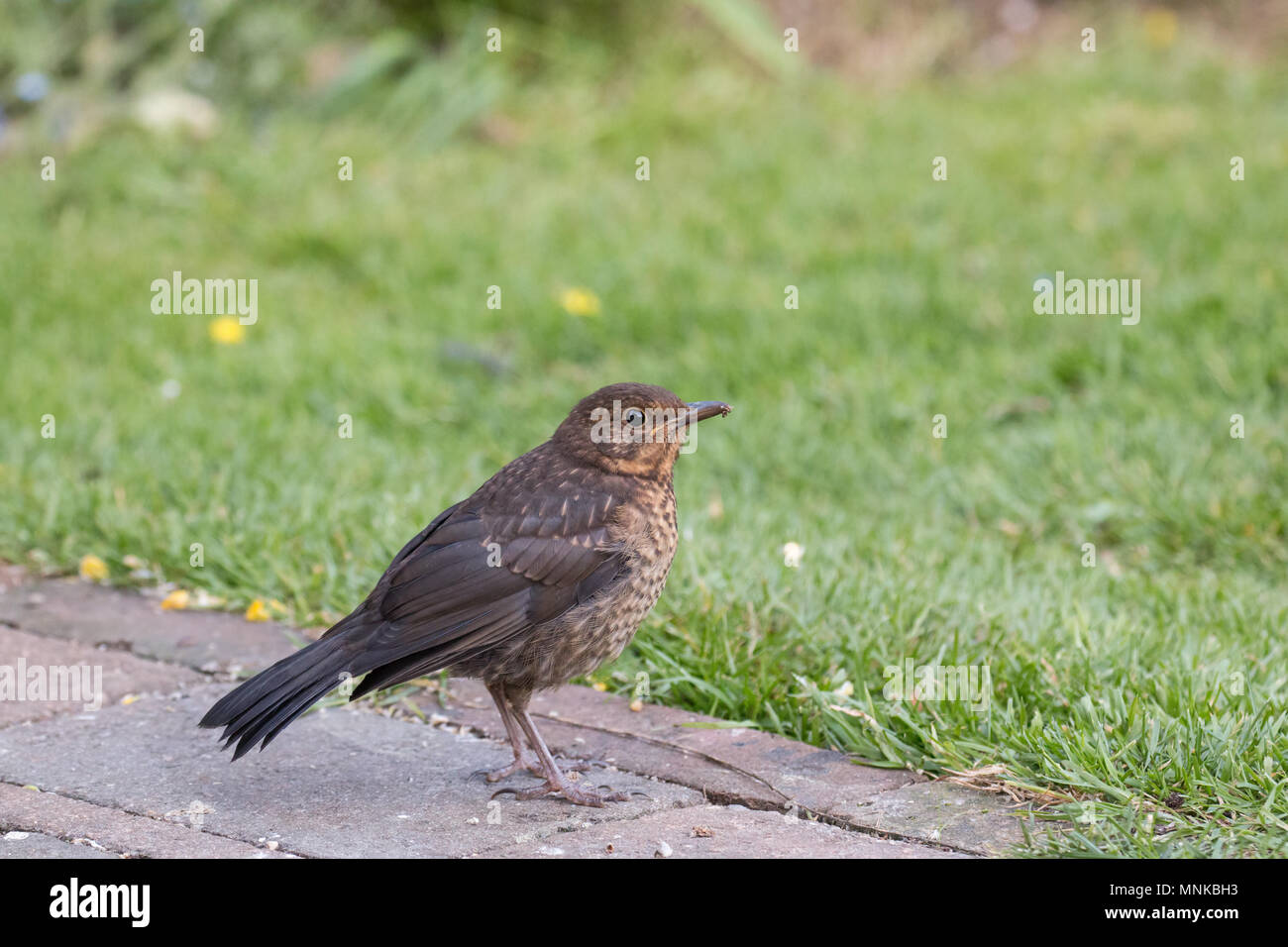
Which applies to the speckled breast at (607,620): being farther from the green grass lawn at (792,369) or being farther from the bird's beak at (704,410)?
the green grass lawn at (792,369)

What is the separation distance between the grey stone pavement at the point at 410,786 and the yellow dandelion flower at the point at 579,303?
10.3 feet

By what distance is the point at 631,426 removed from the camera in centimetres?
386

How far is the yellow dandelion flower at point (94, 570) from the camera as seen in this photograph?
490cm

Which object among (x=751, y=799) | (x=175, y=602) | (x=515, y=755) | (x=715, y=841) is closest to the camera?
(x=715, y=841)

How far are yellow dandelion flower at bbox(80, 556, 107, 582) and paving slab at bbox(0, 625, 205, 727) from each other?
1.50 feet

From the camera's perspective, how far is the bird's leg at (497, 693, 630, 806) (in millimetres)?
3484

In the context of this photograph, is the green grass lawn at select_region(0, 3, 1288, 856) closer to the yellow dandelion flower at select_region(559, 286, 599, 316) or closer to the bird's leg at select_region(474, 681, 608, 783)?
the yellow dandelion flower at select_region(559, 286, 599, 316)

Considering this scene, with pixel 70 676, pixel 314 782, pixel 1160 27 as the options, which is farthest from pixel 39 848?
pixel 1160 27

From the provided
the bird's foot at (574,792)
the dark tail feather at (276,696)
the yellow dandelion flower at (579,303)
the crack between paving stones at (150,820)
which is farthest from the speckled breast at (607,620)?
the yellow dandelion flower at (579,303)

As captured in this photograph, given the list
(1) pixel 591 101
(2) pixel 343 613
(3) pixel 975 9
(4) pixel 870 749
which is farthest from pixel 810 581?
(3) pixel 975 9

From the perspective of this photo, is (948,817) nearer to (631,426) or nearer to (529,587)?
(529,587)

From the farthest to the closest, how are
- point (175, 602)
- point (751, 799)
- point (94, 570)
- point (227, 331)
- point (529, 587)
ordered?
1. point (227, 331)
2. point (94, 570)
3. point (175, 602)
4. point (529, 587)
5. point (751, 799)

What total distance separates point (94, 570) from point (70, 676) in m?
0.82

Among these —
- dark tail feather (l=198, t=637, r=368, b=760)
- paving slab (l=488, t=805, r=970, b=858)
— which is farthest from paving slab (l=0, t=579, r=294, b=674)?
paving slab (l=488, t=805, r=970, b=858)
